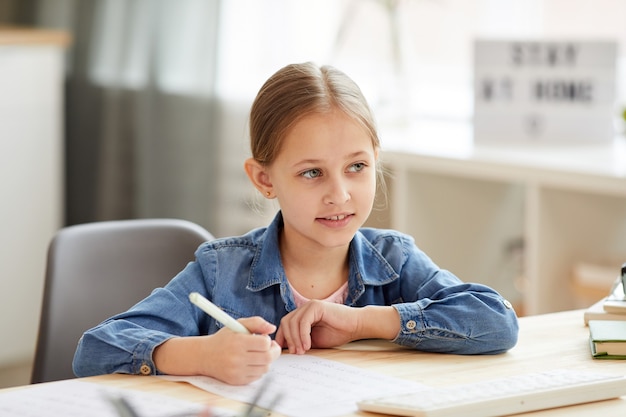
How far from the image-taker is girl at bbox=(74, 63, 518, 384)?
51.3 inches

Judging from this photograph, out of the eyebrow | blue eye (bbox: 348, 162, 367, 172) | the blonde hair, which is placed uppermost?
the blonde hair

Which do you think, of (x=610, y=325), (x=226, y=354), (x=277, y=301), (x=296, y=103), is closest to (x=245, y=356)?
(x=226, y=354)

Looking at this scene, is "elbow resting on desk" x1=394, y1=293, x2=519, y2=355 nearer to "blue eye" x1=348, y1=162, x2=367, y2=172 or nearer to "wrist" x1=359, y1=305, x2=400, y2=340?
"wrist" x1=359, y1=305, x2=400, y2=340

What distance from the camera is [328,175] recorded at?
1.37 m

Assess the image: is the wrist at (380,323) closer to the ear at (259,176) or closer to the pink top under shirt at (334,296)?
the pink top under shirt at (334,296)

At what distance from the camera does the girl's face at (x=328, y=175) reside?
137cm

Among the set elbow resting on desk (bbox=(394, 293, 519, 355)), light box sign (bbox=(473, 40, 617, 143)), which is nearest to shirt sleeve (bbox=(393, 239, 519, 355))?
elbow resting on desk (bbox=(394, 293, 519, 355))

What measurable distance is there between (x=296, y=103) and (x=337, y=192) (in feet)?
0.45

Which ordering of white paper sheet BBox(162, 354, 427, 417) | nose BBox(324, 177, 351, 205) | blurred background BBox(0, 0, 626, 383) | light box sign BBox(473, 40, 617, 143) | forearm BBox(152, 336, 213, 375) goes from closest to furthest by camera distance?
white paper sheet BBox(162, 354, 427, 417) → forearm BBox(152, 336, 213, 375) → nose BBox(324, 177, 351, 205) → light box sign BBox(473, 40, 617, 143) → blurred background BBox(0, 0, 626, 383)

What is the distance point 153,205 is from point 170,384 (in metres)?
2.07

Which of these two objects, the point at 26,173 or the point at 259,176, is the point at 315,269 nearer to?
the point at 259,176

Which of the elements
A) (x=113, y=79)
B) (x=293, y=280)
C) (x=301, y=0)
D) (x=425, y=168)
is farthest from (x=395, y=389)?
(x=113, y=79)

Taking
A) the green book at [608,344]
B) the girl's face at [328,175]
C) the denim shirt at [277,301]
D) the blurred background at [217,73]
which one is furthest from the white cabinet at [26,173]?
the green book at [608,344]

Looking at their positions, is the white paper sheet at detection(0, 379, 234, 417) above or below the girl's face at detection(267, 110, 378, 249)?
below
